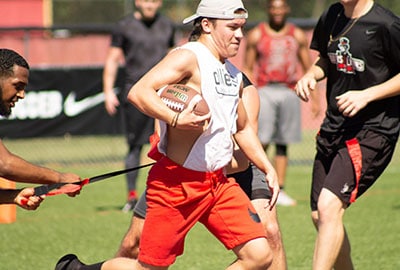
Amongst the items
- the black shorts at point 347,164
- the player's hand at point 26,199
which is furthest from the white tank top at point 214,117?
the black shorts at point 347,164

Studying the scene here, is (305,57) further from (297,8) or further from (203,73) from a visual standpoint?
(297,8)

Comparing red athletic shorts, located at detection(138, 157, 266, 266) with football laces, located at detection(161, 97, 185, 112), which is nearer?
football laces, located at detection(161, 97, 185, 112)

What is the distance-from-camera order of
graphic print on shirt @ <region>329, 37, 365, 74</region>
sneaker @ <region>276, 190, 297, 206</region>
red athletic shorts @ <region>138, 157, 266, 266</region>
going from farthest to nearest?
sneaker @ <region>276, 190, 297, 206</region>, graphic print on shirt @ <region>329, 37, 365, 74</region>, red athletic shorts @ <region>138, 157, 266, 266</region>

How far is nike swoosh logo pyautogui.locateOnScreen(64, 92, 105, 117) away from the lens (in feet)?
51.0

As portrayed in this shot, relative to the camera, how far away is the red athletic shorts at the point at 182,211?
5625 millimetres

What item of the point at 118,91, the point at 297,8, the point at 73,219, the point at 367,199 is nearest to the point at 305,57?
the point at 367,199

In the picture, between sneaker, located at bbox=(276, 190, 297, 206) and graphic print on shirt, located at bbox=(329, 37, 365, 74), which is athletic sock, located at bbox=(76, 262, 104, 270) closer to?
graphic print on shirt, located at bbox=(329, 37, 365, 74)

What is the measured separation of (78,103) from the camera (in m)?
15.6

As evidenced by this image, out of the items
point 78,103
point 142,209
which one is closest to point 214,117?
point 142,209

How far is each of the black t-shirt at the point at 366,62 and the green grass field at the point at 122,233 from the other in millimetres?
1527

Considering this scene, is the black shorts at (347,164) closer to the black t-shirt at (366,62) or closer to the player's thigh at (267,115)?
the black t-shirt at (366,62)

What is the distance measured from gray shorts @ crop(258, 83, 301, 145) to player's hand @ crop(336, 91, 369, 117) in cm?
546

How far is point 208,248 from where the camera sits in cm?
865

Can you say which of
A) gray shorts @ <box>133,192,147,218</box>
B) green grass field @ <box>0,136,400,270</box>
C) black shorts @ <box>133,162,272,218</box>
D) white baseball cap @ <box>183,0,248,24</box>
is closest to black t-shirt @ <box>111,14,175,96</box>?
green grass field @ <box>0,136,400,270</box>
